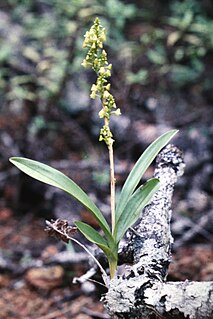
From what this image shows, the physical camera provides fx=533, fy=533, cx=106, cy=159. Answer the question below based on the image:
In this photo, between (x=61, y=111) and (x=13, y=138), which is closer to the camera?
(x=13, y=138)

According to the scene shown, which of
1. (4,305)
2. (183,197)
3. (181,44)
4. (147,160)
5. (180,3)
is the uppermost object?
(180,3)

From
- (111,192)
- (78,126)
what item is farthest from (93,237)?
(78,126)

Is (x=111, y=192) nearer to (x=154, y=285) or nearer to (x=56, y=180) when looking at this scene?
(x=56, y=180)

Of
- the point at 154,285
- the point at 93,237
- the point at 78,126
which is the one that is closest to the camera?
the point at 154,285

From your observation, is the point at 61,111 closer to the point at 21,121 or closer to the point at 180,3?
the point at 21,121

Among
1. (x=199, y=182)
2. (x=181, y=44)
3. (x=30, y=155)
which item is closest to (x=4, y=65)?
(x=30, y=155)

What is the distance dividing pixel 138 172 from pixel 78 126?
2001mm

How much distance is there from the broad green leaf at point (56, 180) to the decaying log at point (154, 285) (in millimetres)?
110

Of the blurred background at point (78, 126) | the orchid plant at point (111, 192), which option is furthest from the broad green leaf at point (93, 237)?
the blurred background at point (78, 126)

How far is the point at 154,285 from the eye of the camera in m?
1.16

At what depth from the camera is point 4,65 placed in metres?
3.23

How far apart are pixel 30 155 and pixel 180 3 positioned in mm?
1569

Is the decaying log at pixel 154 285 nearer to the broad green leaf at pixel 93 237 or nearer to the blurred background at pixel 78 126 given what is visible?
the broad green leaf at pixel 93 237

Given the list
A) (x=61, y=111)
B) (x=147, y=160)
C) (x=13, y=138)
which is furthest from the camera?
(x=61, y=111)
